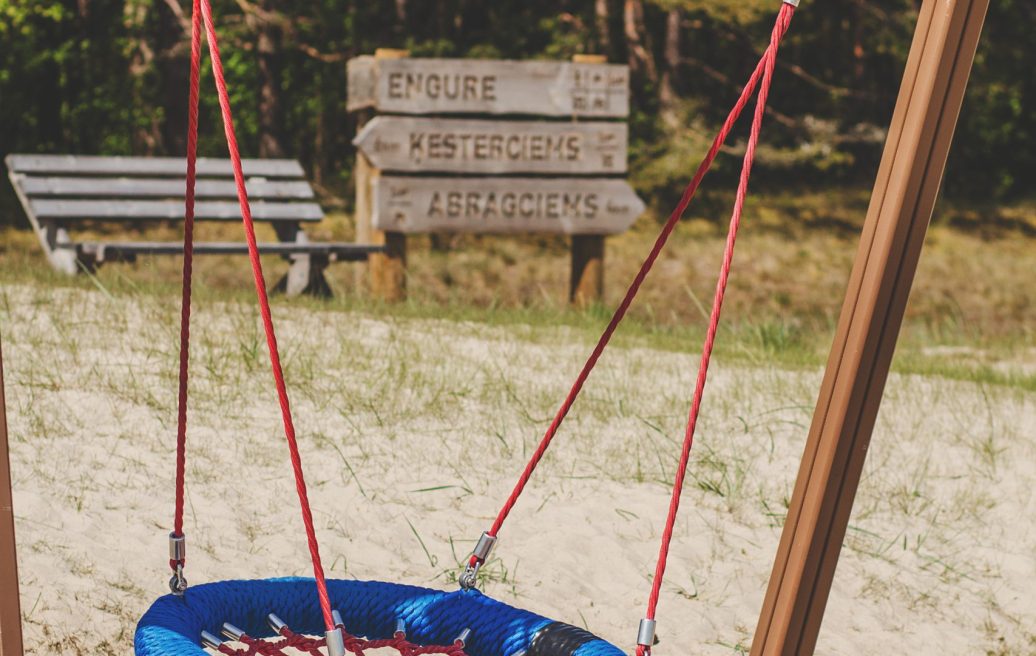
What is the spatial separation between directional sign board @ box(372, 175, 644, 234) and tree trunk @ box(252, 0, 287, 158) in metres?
5.40

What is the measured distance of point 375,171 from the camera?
22.1ft

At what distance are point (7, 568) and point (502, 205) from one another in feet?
17.5

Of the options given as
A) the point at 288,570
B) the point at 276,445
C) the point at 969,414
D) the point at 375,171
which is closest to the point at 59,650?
the point at 288,570

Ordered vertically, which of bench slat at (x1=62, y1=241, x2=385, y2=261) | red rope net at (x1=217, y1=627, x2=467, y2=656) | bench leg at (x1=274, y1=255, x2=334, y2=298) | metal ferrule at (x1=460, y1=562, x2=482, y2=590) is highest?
metal ferrule at (x1=460, y1=562, x2=482, y2=590)

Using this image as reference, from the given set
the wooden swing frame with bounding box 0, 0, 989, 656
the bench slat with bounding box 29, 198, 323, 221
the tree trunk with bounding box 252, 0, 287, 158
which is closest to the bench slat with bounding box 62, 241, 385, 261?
the bench slat with bounding box 29, 198, 323, 221

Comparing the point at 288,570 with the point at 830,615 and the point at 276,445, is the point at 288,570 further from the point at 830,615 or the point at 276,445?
the point at 830,615

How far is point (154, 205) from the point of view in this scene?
22.7 ft

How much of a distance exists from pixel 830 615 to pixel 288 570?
139cm

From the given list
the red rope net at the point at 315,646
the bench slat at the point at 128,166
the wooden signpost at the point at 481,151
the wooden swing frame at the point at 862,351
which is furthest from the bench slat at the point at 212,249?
the wooden swing frame at the point at 862,351

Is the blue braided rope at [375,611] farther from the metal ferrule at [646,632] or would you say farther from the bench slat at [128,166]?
the bench slat at [128,166]

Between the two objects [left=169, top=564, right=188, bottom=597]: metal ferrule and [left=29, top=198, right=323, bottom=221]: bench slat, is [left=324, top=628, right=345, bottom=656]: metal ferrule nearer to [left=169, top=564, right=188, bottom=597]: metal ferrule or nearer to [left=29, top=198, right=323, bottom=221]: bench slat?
[left=169, top=564, right=188, bottom=597]: metal ferrule

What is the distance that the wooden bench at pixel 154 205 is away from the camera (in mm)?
6352

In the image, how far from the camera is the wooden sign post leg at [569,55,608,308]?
7.28m

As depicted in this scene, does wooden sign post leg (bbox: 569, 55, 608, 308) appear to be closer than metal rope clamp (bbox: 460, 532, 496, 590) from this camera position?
No
